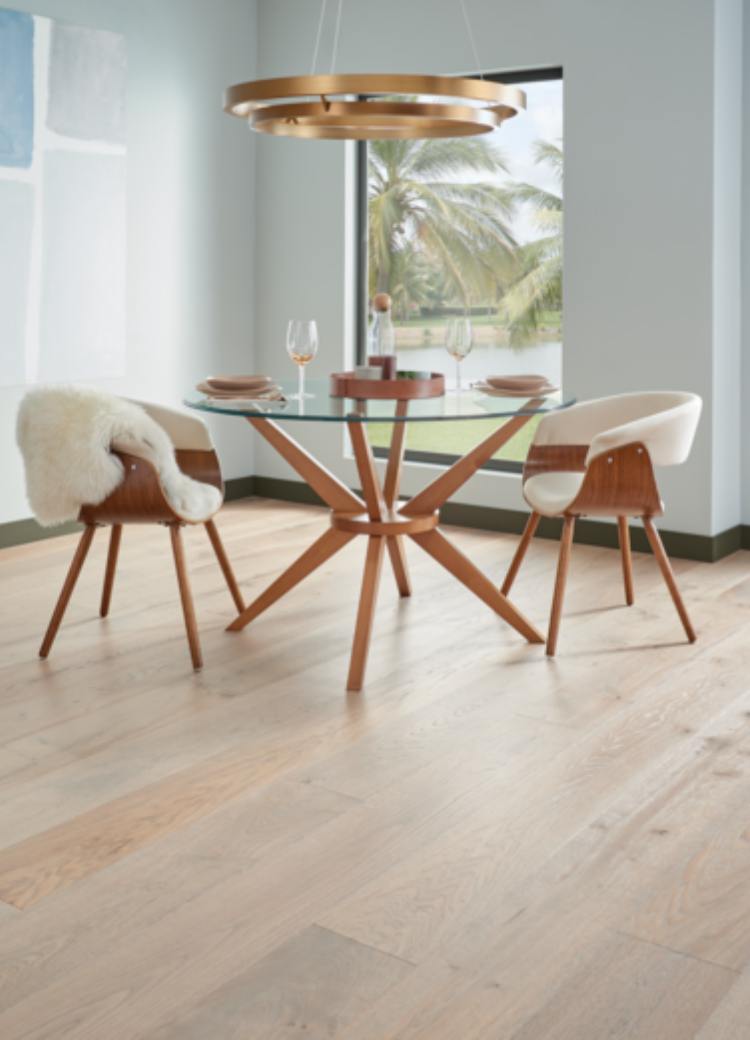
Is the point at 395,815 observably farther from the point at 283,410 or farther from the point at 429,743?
the point at 283,410

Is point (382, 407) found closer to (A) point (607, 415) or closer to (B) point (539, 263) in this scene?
(A) point (607, 415)

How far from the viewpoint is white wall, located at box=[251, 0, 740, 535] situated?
5.05 metres

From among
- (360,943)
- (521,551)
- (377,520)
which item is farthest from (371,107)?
(360,943)

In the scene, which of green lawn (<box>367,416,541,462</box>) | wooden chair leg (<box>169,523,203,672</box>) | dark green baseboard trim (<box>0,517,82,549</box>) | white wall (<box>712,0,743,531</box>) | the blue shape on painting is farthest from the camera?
green lawn (<box>367,416,541,462</box>)

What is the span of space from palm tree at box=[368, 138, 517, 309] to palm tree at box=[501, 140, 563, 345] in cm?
10

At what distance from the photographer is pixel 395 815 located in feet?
9.03

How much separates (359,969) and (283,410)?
1.91m

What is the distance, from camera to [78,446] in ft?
12.0

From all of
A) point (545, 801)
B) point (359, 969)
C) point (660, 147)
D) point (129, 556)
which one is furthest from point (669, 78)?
point (359, 969)

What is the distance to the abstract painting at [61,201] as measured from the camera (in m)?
5.22

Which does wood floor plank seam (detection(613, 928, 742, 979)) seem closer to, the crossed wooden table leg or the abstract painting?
the crossed wooden table leg

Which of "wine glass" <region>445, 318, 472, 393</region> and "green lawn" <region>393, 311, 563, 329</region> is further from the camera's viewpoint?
"green lawn" <region>393, 311, 563, 329</region>

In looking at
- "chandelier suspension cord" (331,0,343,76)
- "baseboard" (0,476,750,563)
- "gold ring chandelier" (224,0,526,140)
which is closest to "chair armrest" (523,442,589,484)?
"baseboard" (0,476,750,563)

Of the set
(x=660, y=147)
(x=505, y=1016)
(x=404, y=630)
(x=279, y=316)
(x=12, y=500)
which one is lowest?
(x=505, y=1016)
